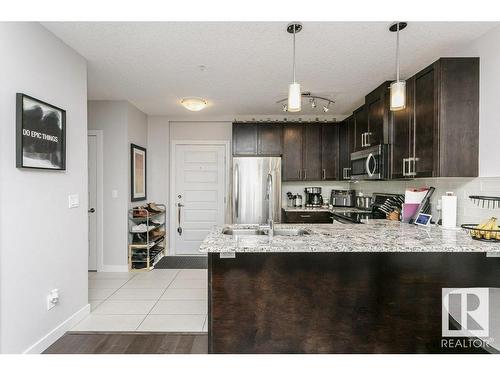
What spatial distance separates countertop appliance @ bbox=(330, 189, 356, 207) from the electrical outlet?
3.94 metres

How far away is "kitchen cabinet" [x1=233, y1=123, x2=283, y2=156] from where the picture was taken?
15.6 ft

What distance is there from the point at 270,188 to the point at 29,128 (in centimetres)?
311

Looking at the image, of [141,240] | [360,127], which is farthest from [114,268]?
[360,127]

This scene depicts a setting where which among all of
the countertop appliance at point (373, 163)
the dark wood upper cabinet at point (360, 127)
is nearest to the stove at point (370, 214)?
the countertop appliance at point (373, 163)

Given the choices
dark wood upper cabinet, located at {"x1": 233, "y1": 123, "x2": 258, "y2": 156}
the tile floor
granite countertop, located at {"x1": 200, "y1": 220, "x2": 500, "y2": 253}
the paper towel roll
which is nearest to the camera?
granite countertop, located at {"x1": 200, "y1": 220, "x2": 500, "y2": 253}

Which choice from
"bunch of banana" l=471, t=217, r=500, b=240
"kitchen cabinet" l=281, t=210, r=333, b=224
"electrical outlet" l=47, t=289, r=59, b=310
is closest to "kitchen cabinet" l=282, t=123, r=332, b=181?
"kitchen cabinet" l=281, t=210, r=333, b=224

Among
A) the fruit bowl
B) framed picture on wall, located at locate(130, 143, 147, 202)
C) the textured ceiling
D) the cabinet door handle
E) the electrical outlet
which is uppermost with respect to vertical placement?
the textured ceiling

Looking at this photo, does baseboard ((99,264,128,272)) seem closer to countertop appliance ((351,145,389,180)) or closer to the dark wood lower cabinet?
the dark wood lower cabinet

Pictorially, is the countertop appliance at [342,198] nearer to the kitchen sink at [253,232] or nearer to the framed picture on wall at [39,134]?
the kitchen sink at [253,232]

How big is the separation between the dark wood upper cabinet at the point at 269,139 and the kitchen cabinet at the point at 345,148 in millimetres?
971

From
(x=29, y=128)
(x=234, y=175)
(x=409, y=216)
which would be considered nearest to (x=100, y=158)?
(x=234, y=175)

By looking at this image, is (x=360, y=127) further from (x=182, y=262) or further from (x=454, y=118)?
(x=182, y=262)

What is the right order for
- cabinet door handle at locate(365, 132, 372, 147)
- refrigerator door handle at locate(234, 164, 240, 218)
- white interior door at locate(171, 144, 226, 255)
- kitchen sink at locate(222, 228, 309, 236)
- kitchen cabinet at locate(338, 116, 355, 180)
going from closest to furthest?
kitchen sink at locate(222, 228, 309, 236)
cabinet door handle at locate(365, 132, 372, 147)
kitchen cabinet at locate(338, 116, 355, 180)
refrigerator door handle at locate(234, 164, 240, 218)
white interior door at locate(171, 144, 226, 255)

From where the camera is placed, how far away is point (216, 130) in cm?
512
